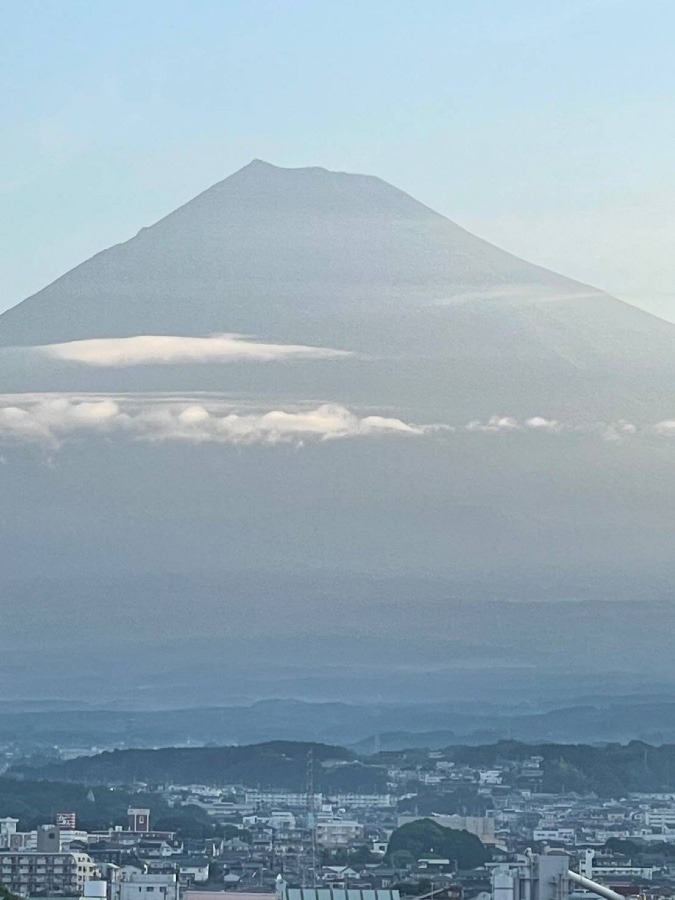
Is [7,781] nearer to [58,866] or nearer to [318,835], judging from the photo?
[318,835]

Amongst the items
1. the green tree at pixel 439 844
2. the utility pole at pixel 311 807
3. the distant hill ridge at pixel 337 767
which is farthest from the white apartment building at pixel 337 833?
the distant hill ridge at pixel 337 767

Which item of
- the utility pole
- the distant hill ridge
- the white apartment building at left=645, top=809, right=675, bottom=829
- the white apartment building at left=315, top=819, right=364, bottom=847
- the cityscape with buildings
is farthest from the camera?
the distant hill ridge

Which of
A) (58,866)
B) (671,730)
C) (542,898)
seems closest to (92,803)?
(58,866)

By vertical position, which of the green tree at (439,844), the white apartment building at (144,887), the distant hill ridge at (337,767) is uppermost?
the distant hill ridge at (337,767)

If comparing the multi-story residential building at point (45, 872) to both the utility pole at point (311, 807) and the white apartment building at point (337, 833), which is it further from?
the white apartment building at point (337, 833)

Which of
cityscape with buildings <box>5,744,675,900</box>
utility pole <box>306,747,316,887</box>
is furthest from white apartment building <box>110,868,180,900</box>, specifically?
utility pole <box>306,747,316,887</box>

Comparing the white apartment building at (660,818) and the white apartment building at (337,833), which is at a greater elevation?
the white apartment building at (660,818)

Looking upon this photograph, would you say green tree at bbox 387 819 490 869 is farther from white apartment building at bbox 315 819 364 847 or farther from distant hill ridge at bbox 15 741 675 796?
distant hill ridge at bbox 15 741 675 796

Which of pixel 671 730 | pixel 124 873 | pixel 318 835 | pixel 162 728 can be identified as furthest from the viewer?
pixel 162 728
